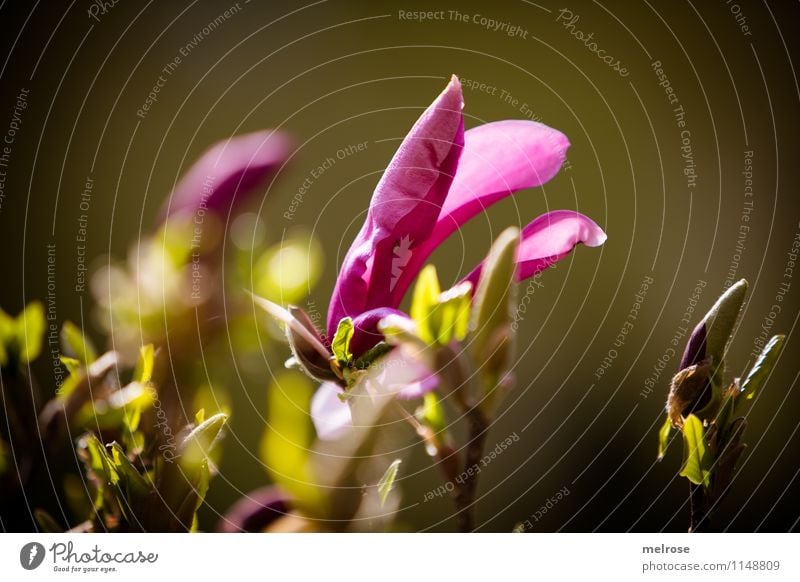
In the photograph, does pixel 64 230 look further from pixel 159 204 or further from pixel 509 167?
pixel 509 167

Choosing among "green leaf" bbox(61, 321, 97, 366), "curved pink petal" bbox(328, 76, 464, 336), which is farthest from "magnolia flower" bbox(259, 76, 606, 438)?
"green leaf" bbox(61, 321, 97, 366)

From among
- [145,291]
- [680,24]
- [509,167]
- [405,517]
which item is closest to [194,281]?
[145,291]

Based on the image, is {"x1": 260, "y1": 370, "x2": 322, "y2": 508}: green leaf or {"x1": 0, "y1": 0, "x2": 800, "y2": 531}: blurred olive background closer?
{"x1": 260, "y1": 370, "x2": 322, "y2": 508}: green leaf

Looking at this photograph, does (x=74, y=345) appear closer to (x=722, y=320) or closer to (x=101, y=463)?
(x=101, y=463)

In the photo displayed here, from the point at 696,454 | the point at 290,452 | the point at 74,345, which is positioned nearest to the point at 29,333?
the point at 74,345

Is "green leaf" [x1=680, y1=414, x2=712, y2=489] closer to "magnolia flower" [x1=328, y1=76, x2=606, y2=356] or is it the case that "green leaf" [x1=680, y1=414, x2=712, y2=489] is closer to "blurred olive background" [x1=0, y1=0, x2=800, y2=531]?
"magnolia flower" [x1=328, y1=76, x2=606, y2=356]

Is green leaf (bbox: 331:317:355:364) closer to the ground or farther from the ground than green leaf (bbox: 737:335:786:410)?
farther from the ground
